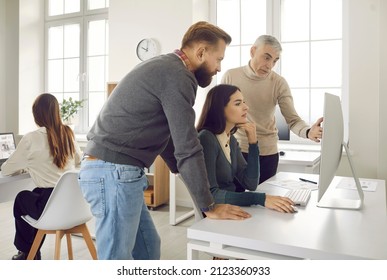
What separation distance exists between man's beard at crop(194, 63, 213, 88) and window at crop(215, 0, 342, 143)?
2.73 metres

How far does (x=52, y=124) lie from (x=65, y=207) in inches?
22.1

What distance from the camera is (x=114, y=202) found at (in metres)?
1.21

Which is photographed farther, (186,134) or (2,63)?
(2,63)

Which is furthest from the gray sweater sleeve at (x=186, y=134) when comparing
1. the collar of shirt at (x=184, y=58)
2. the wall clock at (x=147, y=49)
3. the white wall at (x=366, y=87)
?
the wall clock at (x=147, y=49)

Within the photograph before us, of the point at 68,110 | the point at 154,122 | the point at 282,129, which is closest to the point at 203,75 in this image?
the point at 154,122

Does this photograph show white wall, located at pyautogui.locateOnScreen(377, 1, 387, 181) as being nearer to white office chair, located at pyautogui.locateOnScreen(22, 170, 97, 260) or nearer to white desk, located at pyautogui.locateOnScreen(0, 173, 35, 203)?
white office chair, located at pyautogui.locateOnScreen(22, 170, 97, 260)

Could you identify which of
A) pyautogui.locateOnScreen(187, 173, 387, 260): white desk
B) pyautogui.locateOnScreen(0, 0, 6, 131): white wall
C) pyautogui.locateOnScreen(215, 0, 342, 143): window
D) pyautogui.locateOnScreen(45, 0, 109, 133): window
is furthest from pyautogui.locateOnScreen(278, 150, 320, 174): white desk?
pyautogui.locateOnScreen(0, 0, 6, 131): white wall

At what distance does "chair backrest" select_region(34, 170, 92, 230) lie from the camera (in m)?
1.92

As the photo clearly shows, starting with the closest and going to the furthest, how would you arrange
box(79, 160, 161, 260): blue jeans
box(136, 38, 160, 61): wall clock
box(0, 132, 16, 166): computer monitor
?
box(79, 160, 161, 260): blue jeans
box(0, 132, 16, 166): computer monitor
box(136, 38, 160, 61): wall clock

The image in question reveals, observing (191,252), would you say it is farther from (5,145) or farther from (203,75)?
(5,145)

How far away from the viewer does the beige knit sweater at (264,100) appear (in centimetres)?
234

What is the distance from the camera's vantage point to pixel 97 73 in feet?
16.4
